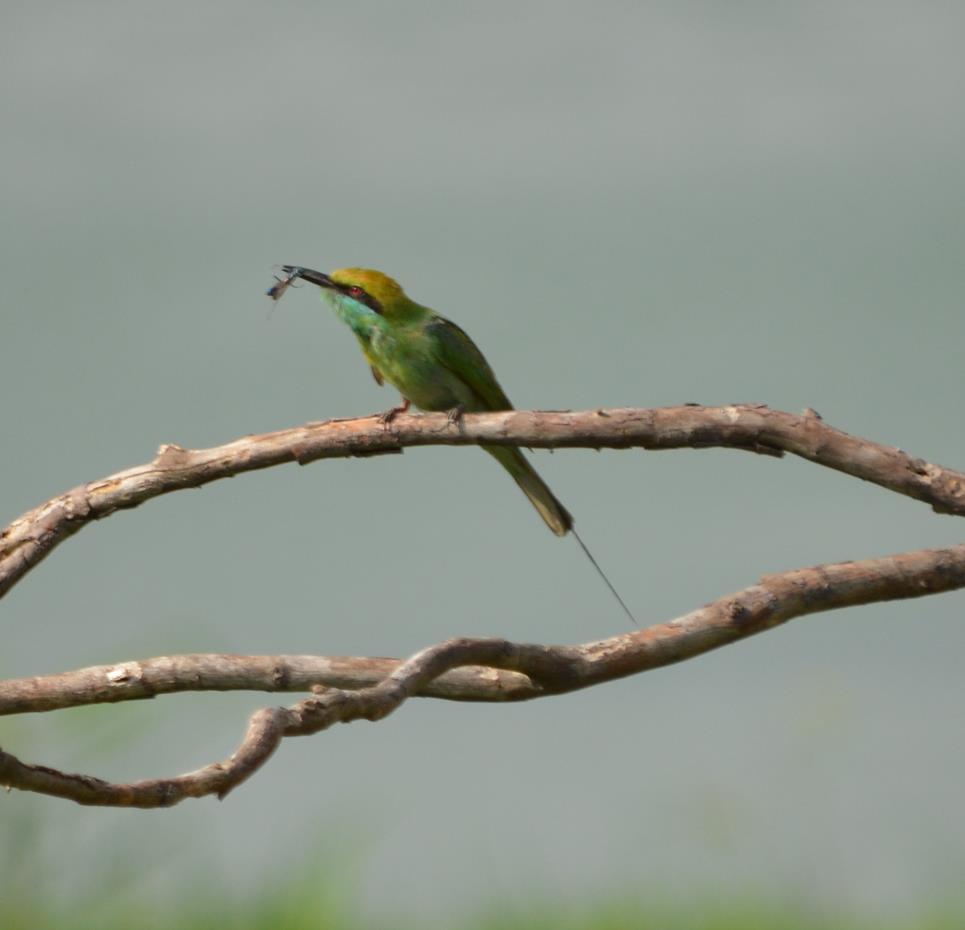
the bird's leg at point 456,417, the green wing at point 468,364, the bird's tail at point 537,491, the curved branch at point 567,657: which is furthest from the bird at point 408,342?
the curved branch at point 567,657

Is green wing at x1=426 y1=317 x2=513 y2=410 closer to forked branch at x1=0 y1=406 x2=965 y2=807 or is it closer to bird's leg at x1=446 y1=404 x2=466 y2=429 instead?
bird's leg at x1=446 y1=404 x2=466 y2=429

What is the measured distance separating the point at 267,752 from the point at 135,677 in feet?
3.97

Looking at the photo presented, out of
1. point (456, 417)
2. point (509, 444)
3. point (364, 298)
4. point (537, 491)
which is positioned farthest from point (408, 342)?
point (509, 444)

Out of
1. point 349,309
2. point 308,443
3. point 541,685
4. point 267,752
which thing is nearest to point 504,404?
point 349,309

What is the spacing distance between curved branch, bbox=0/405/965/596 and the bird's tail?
2.16ft

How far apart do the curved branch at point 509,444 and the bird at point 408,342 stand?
0.95 m

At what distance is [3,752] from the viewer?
2174 millimetres

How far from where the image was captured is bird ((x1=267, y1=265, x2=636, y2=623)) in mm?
4633

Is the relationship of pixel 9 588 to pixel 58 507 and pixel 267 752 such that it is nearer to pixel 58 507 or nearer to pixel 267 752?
pixel 58 507

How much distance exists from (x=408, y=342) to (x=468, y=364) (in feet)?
0.78

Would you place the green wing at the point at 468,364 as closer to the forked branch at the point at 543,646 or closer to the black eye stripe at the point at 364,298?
the black eye stripe at the point at 364,298

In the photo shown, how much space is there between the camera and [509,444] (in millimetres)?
3447

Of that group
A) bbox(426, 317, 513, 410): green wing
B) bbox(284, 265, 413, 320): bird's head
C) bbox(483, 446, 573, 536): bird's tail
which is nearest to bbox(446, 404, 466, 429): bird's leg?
bbox(483, 446, 573, 536): bird's tail

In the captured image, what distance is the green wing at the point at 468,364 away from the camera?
4.63 metres
